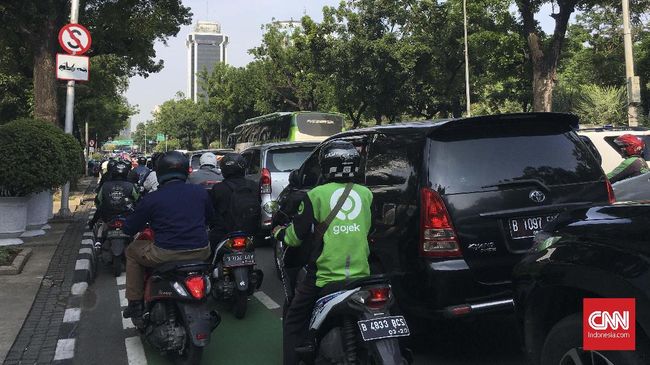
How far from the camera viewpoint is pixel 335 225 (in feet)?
10.6

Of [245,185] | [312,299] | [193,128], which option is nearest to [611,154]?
[245,185]

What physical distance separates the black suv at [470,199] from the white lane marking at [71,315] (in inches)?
121

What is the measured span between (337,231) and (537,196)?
61.5 inches

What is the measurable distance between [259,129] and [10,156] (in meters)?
18.0

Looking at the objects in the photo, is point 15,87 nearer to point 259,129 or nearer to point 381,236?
point 259,129

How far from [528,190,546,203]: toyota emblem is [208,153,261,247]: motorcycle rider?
9.24 ft

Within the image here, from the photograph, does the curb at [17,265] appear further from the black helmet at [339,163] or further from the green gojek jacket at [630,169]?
the green gojek jacket at [630,169]

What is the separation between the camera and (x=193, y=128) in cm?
9056

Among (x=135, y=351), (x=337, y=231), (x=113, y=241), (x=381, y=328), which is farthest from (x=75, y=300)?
(x=381, y=328)

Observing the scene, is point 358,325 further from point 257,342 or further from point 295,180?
point 295,180

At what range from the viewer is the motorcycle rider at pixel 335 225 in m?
3.24

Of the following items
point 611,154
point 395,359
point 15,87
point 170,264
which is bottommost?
point 395,359

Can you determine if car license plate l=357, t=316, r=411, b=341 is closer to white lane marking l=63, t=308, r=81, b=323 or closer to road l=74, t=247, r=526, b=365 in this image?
road l=74, t=247, r=526, b=365

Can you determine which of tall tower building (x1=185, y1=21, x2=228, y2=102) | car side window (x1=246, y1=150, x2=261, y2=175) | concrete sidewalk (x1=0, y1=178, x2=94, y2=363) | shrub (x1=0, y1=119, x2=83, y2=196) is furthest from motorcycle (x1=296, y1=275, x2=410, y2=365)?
tall tower building (x1=185, y1=21, x2=228, y2=102)
